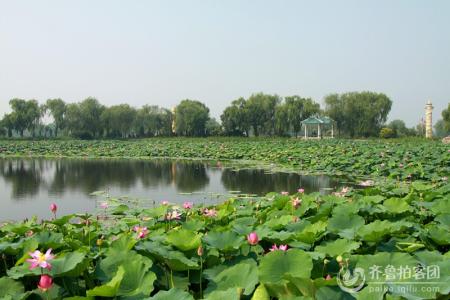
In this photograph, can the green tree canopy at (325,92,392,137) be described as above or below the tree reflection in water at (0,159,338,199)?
above

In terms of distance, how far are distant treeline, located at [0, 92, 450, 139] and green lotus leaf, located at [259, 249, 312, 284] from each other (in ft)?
121

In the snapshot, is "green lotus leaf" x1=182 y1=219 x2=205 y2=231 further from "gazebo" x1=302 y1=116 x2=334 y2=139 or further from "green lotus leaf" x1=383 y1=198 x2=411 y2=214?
"gazebo" x1=302 y1=116 x2=334 y2=139

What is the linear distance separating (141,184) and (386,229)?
301 inches

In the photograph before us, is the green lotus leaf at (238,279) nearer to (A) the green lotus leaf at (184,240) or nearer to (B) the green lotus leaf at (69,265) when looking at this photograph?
(A) the green lotus leaf at (184,240)

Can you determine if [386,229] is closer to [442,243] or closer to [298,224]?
[442,243]

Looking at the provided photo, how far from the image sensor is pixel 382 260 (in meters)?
1.73

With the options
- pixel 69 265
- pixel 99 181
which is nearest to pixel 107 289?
pixel 69 265

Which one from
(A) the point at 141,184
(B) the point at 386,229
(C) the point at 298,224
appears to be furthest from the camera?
(A) the point at 141,184

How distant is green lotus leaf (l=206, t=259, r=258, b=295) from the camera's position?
5.34 ft

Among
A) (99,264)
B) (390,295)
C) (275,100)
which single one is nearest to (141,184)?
(99,264)

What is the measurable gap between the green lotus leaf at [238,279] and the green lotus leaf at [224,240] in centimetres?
31

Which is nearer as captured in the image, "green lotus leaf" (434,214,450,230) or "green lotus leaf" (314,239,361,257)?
"green lotus leaf" (314,239,361,257)

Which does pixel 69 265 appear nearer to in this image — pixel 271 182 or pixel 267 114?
pixel 271 182

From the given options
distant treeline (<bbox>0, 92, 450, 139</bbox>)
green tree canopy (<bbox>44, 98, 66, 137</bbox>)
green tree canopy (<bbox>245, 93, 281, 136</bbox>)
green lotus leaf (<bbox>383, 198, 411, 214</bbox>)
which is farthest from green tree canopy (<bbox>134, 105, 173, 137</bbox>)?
green lotus leaf (<bbox>383, 198, 411, 214</bbox>)
